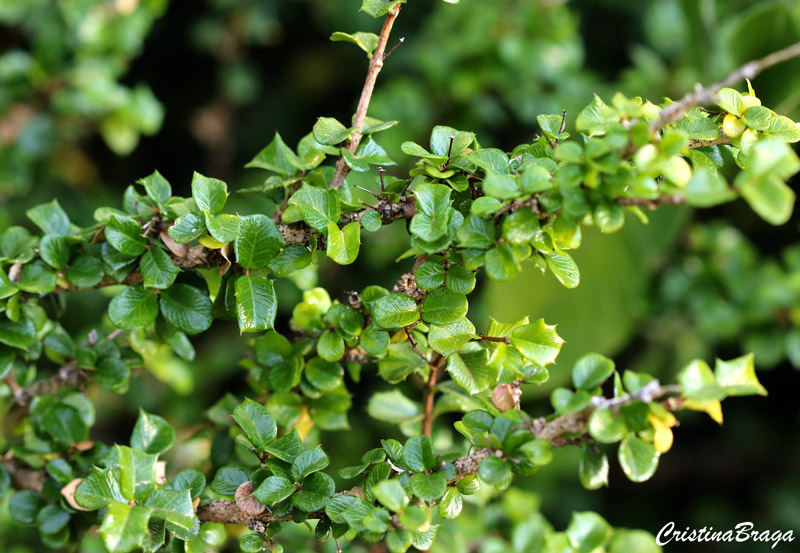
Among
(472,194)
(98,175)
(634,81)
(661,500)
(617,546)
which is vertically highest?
(472,194)

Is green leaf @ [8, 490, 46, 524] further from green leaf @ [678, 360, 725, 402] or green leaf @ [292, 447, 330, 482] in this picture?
green leaf @ [678, 360, 725, 402]

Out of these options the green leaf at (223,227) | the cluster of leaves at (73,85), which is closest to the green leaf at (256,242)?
the green leaf at (223,227)

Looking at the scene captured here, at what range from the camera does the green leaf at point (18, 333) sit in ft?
1.75

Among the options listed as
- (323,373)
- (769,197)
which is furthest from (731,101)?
(323,373)

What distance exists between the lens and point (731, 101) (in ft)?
1.53

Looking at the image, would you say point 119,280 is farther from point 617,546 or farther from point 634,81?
point 634,81

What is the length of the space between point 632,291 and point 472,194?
781mm

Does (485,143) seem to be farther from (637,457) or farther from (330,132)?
(637,457)

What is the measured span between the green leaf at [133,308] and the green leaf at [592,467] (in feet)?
1.01

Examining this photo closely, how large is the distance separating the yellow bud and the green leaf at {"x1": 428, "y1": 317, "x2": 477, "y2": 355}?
0.21 meters

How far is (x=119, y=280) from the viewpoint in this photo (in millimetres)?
531

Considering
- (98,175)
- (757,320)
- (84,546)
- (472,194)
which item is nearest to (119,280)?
(472,194)

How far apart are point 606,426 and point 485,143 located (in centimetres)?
82

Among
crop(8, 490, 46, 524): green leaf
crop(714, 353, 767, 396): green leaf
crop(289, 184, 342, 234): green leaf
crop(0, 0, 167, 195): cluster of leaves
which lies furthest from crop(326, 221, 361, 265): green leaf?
crop(0, 0, 167, 195): cluster of leaves
